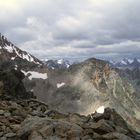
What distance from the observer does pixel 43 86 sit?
335 feet

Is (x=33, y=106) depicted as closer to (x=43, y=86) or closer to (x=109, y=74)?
(x=43, y=86)

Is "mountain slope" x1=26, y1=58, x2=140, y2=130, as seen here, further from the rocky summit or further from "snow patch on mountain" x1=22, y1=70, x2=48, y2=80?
the rocky summit

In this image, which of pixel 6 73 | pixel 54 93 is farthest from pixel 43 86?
pixel 6 73

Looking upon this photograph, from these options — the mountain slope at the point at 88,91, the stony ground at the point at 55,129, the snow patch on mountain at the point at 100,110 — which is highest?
the stony ground at the point at 55,129

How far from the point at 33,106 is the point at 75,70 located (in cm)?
7022

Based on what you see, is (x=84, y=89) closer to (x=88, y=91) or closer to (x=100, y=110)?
(x=88, y=91)

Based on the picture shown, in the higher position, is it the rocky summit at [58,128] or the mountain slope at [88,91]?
the rocky summit at [58,128]

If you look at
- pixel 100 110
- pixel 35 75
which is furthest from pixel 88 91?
pixel 35 75

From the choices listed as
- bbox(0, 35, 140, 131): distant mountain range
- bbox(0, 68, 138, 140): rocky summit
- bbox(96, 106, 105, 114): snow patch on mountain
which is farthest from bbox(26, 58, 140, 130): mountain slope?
bbox(0, 68, 138, 140): rocky summit

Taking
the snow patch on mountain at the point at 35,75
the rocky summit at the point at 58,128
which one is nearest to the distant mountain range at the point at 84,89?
the snow patch on mountain at the point at 35,75

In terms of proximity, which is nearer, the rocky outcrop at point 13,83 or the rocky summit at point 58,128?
the rocky summit at point 58,128

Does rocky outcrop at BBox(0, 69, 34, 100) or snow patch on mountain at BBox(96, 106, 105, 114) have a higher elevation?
rocky outcrop at BBox(0, 69, 34, 100)

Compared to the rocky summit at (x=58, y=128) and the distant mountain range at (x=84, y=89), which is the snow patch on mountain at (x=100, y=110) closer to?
the distant mountain range at (x=84, y=89)

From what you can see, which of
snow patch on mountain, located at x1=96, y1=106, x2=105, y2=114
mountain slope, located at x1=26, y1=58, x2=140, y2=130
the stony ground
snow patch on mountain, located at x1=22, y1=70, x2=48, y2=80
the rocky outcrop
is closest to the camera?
the stony ground
